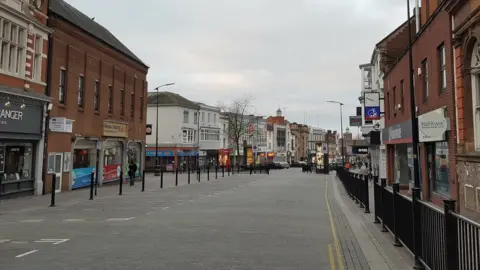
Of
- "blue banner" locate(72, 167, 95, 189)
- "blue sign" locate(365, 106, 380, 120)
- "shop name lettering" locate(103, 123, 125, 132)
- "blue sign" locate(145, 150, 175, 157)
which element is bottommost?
"blue banner" locate(72, 167, 95, 189)

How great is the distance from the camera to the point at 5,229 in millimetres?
11836

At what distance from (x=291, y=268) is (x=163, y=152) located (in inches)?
2457

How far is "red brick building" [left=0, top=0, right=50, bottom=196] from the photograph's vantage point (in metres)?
19.7

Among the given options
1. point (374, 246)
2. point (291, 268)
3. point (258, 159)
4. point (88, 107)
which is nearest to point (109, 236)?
point (291, 268)

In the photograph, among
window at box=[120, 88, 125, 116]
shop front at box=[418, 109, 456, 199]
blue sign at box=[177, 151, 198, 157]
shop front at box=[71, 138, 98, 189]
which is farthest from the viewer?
blue sign at box=[177, 151, 198, 157]

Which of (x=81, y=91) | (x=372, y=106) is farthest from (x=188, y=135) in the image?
(x=372, y=106)

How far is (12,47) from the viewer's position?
67.4 feet

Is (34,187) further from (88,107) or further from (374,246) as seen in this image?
(374,246)

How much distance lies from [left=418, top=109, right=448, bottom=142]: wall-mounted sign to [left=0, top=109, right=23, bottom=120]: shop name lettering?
1781 centimetres

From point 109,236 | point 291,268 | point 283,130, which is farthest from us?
point 283,130

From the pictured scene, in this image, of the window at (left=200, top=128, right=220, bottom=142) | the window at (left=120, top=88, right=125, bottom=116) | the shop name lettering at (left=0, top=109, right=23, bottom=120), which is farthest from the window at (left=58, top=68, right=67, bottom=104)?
the window at (left=200, top=128, right=220, bottom=142)

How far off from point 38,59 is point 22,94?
301 cm

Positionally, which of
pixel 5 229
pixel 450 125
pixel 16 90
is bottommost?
pixel 5 229

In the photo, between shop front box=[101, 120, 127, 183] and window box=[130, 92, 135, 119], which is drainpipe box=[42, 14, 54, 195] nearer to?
shop front box=[101, 120, 127, 183]
